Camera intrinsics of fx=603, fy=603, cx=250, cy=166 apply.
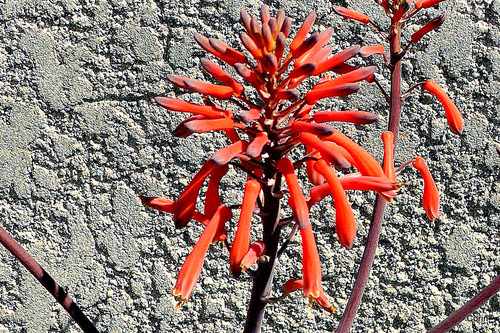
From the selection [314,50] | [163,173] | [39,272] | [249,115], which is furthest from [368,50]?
[163,173]

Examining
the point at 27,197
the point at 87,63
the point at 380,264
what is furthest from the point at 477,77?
the point at 27,197

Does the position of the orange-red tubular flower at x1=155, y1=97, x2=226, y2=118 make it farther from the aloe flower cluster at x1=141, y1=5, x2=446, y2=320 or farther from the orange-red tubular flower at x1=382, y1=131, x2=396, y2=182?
the orange-red tubular flower at x1=382, y1=131, x2=396, y2=182

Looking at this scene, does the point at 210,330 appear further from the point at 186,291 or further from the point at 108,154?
the point at 186,291

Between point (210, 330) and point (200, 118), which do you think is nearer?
point (200, 118)

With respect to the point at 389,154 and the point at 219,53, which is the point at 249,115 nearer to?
the point at 219,53

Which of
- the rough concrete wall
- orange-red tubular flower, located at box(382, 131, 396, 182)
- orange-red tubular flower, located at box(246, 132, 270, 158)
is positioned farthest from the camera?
the rough concrete wall

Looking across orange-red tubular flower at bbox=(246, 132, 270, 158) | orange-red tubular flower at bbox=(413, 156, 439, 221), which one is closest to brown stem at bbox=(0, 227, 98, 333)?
orange-red tubular flower at bbox=(246, 132, 270, 158)

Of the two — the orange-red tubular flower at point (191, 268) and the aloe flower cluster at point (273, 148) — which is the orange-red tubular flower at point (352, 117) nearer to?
the aloe flower cluster at point (273, 148)
